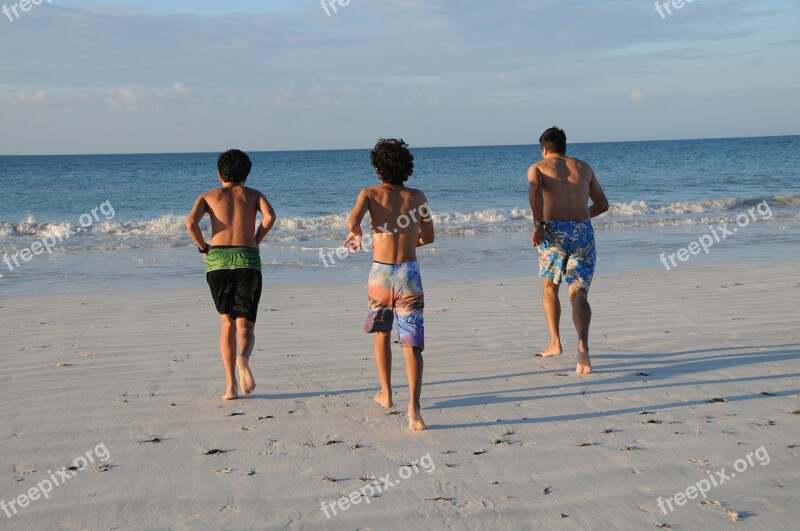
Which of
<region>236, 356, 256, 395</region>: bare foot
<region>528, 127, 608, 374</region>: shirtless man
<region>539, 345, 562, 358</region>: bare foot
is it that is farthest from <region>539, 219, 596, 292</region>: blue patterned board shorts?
<region>236, 356, 256, 395</region>: bare foot

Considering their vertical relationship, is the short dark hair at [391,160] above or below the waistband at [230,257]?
above

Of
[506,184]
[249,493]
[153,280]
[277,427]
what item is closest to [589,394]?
[277,427]

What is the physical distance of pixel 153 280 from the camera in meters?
11.4

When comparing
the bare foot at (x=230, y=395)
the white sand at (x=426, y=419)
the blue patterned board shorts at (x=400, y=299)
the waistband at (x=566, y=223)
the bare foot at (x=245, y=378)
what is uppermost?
the waistband at (x=566, y=223)

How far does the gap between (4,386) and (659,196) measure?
2763 centimetres

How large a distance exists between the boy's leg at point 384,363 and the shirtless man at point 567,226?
1582 mm

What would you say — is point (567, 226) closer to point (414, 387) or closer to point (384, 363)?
point (384, 363)

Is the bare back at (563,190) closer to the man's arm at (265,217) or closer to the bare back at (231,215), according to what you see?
the man's arm at (265,217)

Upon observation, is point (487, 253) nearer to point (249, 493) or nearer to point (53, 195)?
point (249, 493)

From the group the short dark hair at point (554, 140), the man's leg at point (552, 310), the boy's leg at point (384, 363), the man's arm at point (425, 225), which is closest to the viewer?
the man's arm at point (425, 225)

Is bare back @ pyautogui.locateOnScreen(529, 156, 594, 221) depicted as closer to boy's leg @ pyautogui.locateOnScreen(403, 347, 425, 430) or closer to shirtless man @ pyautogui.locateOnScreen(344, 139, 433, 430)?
shirtless man @ pyautogui.locateOnScreen(344, 139, 433, 430)

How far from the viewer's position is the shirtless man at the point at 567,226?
232 inches

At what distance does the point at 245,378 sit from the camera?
17.3 ft

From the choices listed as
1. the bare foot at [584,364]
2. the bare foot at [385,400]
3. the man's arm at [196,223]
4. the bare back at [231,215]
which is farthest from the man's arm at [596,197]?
the man's arm at [196,223]
